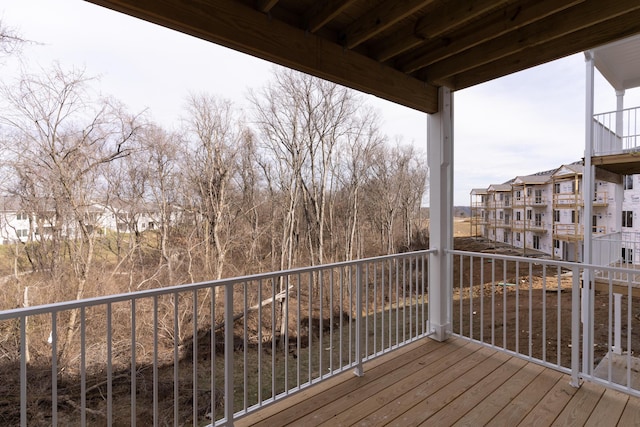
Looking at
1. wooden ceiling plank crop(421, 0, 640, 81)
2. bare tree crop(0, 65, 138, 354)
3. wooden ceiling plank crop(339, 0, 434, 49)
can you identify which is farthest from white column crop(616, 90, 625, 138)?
bare tree crop(0, 65, 138, 354)

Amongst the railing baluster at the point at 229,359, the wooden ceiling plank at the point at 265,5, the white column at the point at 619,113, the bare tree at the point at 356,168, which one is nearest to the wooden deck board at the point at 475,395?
the railing baluster at the point at 229,359

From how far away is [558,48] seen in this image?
86.7 inches

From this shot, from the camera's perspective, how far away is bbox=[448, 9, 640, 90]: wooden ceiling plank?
195 centimetres

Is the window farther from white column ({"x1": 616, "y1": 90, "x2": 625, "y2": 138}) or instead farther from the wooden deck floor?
the wooden deck floor

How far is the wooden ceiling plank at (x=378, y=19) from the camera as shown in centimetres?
177

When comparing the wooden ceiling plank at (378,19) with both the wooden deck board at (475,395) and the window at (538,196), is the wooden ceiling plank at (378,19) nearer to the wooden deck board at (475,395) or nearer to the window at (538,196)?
the wooden deck board at (475,395)

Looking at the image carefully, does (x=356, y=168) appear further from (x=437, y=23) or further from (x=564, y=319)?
(x=437, y=23)

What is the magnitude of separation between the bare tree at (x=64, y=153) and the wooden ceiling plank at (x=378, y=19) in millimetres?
5689

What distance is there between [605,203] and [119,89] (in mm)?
12354

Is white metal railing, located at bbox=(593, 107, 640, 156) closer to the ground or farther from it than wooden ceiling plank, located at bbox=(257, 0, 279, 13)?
farther from it

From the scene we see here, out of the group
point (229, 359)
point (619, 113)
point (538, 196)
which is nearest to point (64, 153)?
point (229, 359)

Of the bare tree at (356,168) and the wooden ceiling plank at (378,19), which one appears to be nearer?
the wooden ceiling plank at (378,19)

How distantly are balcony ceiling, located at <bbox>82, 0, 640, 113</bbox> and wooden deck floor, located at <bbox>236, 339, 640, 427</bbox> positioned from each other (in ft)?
7.31

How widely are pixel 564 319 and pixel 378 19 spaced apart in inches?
401
